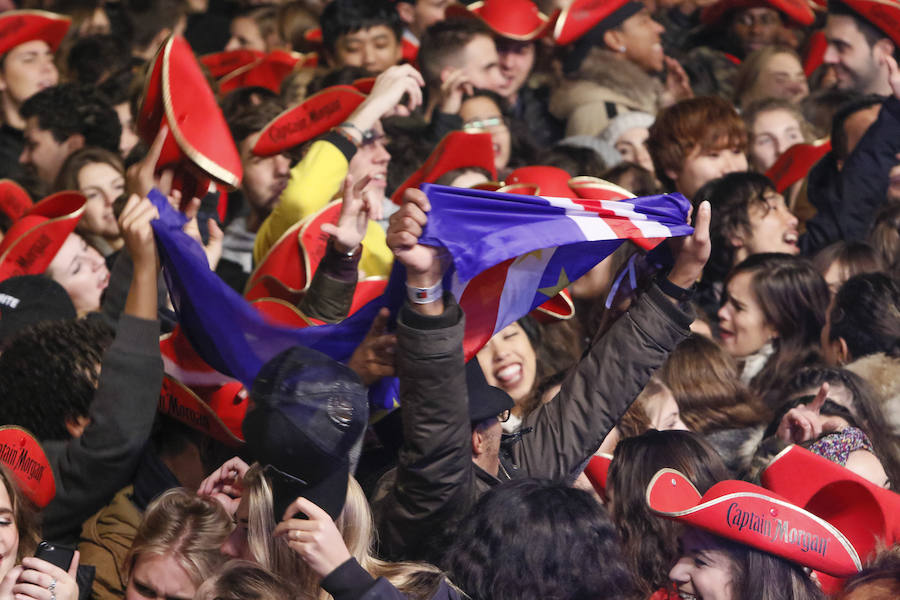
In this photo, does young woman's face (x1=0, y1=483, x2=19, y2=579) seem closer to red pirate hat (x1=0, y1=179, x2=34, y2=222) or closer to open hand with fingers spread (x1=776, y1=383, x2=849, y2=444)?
open hand with fingers spread (x1=776, y1=383, x2=849, y2=444)

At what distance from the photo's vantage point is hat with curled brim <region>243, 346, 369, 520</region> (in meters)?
2.36

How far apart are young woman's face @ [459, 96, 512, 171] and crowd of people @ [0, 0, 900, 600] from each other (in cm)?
2

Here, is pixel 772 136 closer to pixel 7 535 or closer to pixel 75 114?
pixel 75 114

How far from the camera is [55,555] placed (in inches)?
105

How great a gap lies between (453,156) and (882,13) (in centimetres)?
247

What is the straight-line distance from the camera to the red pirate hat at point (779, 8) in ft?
25.8

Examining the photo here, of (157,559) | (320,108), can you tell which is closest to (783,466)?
(157,559)

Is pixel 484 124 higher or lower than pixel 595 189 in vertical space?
lower

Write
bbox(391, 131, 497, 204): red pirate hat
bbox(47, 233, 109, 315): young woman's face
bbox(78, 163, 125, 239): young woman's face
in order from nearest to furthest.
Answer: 1. bbox(47, 233, 109, 315): young woman's face
2. bbox(391, 131, 497, 204): red pirate hat
3. bbox(78, 163, 125, 239): young woman's face

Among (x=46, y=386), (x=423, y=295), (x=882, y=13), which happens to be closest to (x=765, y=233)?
(x=882, y=13)

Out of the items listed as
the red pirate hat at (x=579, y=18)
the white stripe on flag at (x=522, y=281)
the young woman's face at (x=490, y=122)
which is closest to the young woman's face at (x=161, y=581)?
the white stripe on flag at (x=522, y=281)

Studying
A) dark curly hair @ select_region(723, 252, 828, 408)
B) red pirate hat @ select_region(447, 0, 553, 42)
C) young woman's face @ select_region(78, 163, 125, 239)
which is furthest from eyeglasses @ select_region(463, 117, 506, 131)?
dark curly hair @ select_region(723, 252, 828, 408)

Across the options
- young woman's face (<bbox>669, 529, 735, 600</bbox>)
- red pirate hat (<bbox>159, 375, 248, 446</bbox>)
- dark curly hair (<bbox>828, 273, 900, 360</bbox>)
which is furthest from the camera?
dark curly hair (<bbox>828, 273, 900, 360</bbox>)

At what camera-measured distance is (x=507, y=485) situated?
103 inches
